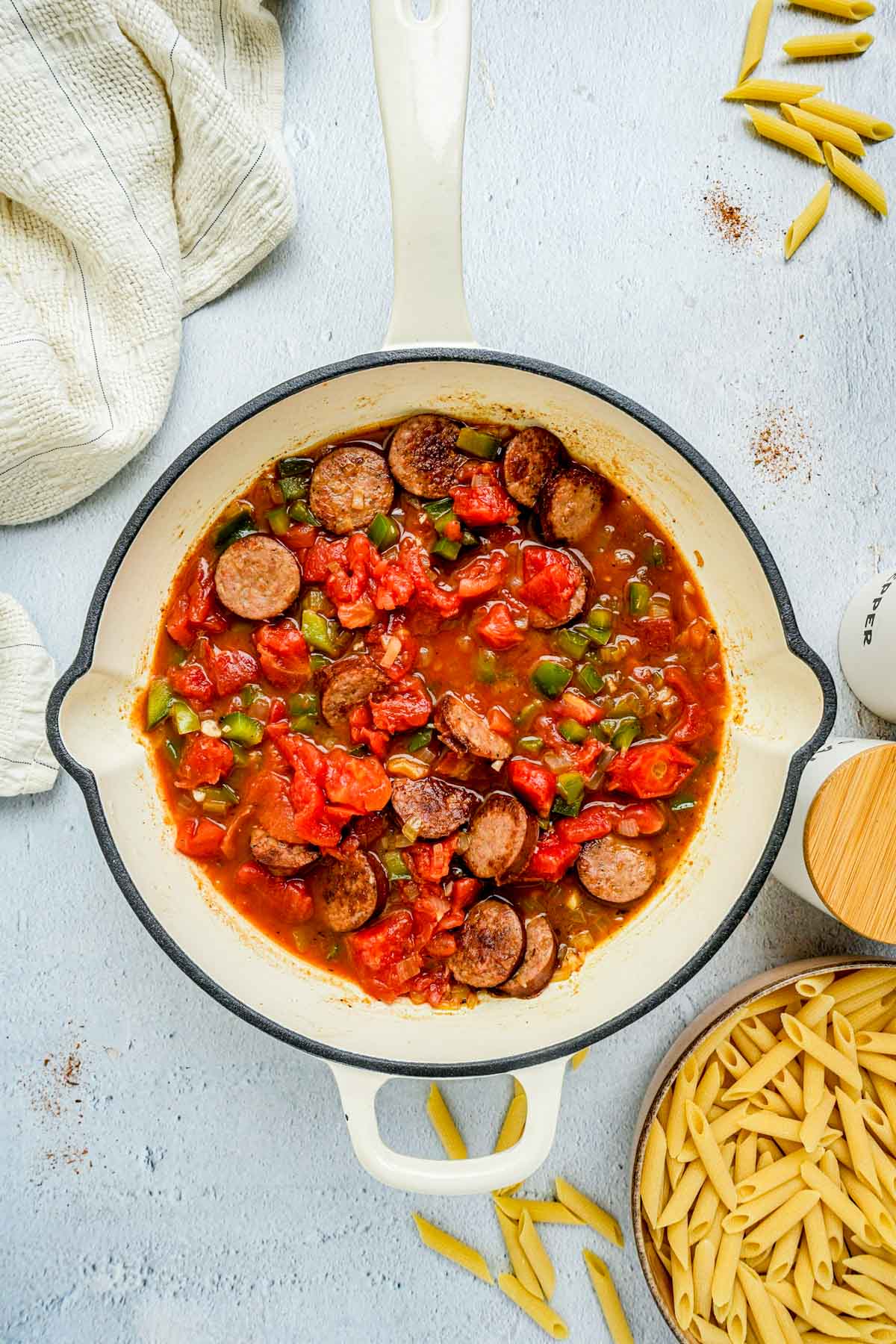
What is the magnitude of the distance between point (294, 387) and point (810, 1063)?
2.86 metres

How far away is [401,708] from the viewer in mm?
3301

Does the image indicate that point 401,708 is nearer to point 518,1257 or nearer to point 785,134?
point 518,1257

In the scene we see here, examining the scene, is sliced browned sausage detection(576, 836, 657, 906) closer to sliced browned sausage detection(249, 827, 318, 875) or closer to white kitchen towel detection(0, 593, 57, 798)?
sliced browned sausage detection(249, 827, 318, 875)

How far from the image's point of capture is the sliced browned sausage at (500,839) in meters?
3.24

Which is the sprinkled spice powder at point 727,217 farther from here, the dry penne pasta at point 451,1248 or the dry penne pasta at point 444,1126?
the dry penne pasta at point 451,1248

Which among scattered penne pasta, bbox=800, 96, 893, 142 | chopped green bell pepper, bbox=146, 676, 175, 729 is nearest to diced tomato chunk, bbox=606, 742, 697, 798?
chopped green bell pepper, bbox=146, 676, 175, 729

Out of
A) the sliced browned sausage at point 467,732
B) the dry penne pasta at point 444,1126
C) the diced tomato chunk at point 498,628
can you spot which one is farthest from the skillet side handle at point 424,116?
the dry penne pasta at point 444,1126

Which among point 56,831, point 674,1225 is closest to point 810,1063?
point 674,1225

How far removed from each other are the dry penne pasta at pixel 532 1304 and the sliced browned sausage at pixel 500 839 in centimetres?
162

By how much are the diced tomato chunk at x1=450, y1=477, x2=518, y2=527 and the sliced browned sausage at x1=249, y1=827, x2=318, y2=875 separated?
120 cm

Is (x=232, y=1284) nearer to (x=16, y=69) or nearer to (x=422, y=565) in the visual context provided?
(x=422, y=565)

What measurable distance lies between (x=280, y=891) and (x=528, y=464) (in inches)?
64.7

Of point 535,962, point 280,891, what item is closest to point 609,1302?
point 535,962

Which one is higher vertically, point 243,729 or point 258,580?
point 258,580
